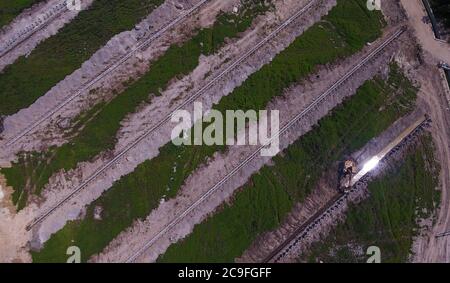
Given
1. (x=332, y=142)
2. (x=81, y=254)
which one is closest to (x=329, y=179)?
(x=332, y=142)

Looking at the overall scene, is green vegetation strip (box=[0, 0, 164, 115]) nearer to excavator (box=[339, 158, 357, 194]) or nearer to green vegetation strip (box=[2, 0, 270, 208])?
green vegetation strip (box=[2, 0, 270, 208])

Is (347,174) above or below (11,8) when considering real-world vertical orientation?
below

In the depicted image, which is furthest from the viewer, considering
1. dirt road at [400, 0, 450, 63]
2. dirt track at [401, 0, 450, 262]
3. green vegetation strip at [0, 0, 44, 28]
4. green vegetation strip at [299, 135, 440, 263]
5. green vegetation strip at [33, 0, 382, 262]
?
dirt road at [400, 0, 450, 63]

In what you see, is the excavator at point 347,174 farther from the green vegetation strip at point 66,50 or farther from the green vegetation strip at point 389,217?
the green vegetation strip at point 66,50

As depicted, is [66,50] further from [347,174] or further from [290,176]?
[347,174]

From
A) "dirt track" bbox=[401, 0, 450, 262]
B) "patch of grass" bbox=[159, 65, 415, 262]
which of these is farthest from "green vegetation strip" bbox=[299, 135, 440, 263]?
"patch of grass" bbox=[159, 65, 415, 262]

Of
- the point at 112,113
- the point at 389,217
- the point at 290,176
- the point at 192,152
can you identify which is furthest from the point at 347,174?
the point at 112,113

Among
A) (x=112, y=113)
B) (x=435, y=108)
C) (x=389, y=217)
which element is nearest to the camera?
(x=112, y=113)

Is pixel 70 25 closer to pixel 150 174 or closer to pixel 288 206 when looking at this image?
pixel 150 174
